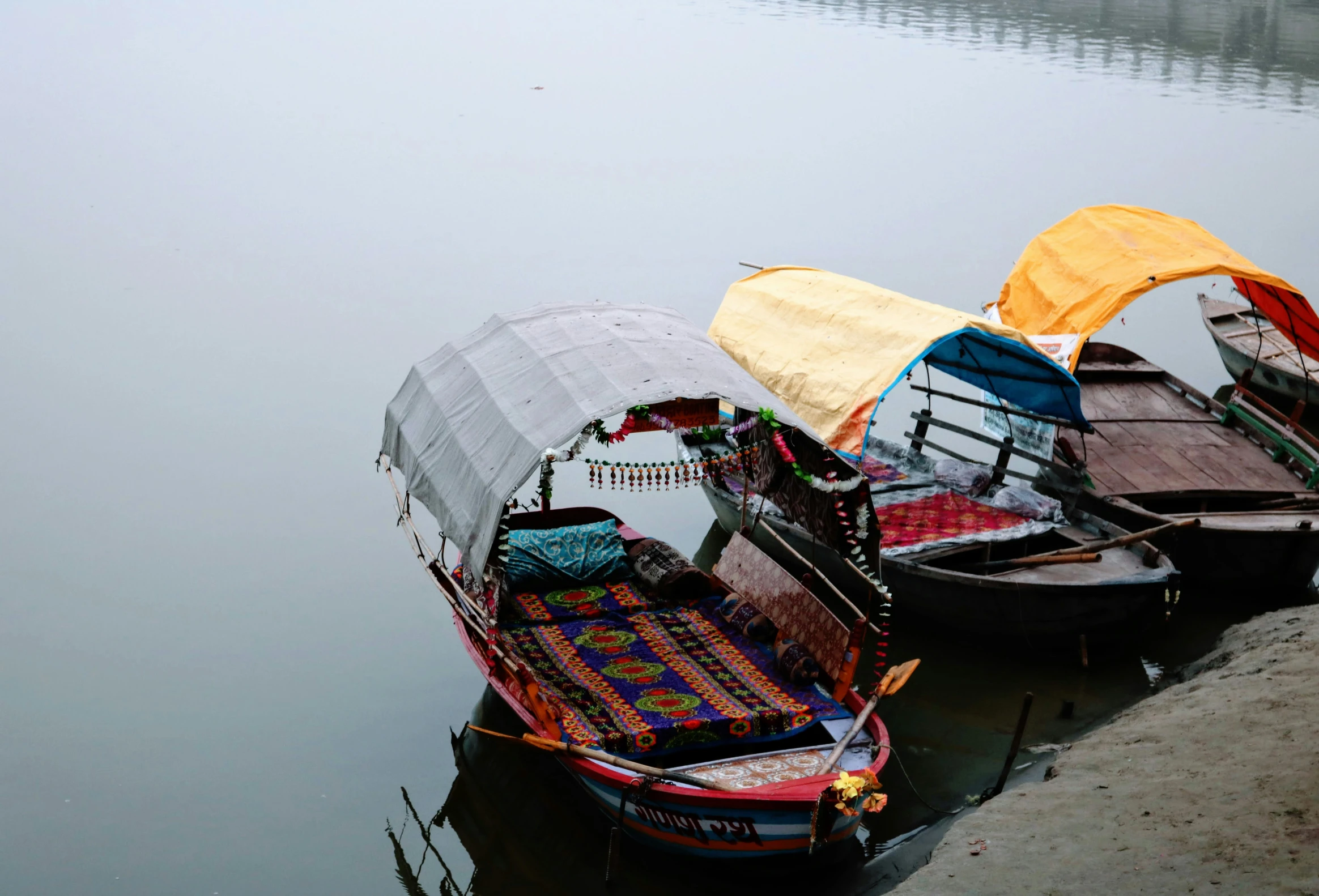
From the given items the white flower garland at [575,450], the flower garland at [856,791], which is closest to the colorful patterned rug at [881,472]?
the white flower garland at [575,450]

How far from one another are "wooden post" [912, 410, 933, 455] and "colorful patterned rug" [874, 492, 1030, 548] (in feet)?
3.60

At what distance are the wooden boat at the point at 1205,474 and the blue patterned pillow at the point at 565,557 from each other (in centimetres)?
399

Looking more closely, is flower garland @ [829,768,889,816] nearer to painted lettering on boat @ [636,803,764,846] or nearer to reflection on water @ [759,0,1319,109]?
painted lettering on boat @ [636,803,764,846]

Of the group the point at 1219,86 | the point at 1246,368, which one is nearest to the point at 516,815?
the point at 1246,368

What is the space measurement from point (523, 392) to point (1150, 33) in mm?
35118

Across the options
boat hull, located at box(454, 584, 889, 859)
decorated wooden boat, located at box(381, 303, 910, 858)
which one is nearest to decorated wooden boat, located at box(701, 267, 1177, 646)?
decorated wooden boat, located at box(381, 303, 910, 858)

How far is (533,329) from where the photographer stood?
346 inches

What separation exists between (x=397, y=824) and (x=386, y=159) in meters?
17.6

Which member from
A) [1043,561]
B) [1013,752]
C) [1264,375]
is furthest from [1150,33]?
[1013,752]

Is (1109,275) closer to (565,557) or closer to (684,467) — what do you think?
(684,467)

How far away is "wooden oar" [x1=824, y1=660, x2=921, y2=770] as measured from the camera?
263 inches

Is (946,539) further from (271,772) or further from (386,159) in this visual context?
(386,159)

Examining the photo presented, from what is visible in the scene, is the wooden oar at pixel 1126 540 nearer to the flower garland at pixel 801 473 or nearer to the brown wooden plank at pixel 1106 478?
the brown wooden plank at pixel 1106 478

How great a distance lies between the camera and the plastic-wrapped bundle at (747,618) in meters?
7.85
